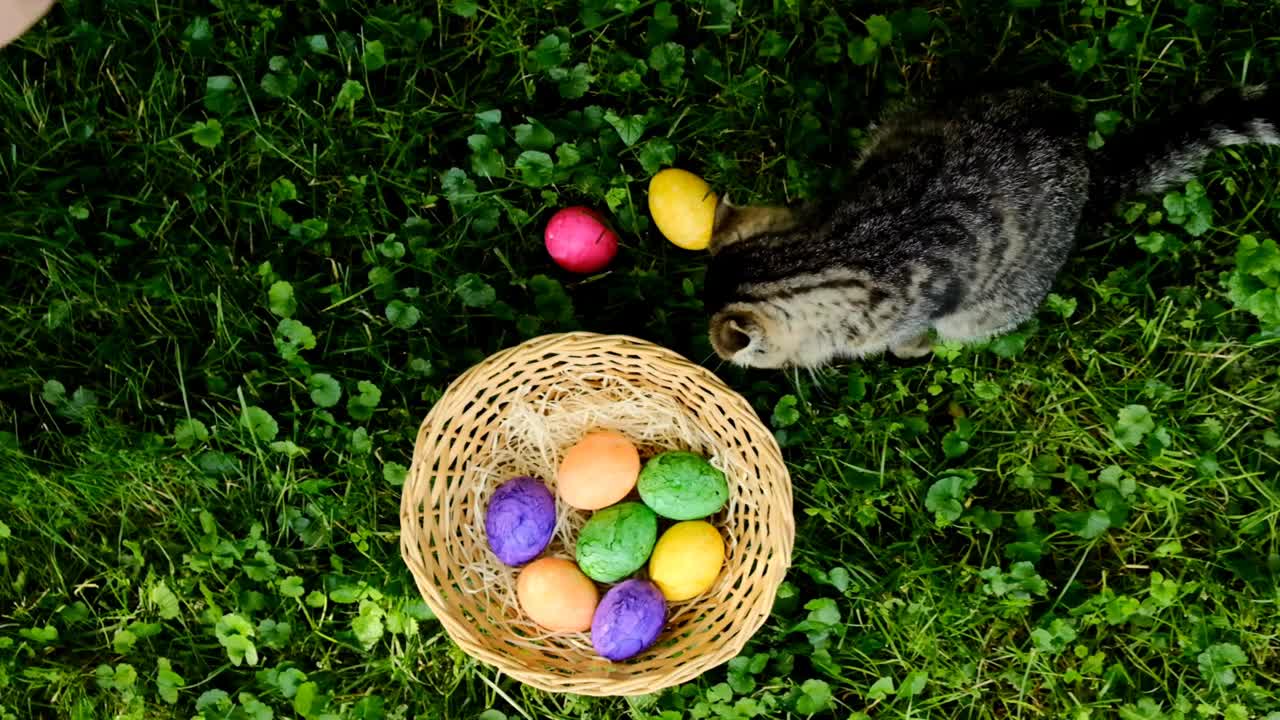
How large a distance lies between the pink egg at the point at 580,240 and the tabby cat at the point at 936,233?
370 millimetres

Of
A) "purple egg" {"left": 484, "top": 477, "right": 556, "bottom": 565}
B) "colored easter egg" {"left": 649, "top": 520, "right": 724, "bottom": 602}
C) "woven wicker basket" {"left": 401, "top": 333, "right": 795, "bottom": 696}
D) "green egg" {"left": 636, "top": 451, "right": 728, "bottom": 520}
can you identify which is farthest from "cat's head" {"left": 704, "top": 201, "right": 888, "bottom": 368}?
"purple egg" {"left": 484, "top": 477, "right": 556, "bottom": 565}

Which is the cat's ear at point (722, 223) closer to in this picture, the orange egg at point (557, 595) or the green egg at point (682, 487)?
the green egg at point (682, 487)

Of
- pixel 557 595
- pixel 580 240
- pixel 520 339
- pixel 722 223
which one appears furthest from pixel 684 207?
pixel 557 595

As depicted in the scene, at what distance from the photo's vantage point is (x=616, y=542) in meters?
2.39

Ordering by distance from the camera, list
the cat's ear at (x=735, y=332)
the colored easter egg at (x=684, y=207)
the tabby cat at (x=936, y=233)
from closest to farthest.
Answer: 1. the cat's ear at (x=735, y=332)
2. the tabby cat at (x=936, y=233)
3. the colored easter egg at (x=684, y=207)

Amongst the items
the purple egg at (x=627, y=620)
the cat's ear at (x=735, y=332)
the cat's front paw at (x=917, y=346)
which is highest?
the cat's ear at (x=735, y=332)

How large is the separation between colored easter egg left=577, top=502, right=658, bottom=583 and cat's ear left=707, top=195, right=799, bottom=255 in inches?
28.7

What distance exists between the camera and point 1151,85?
2850 millimetres

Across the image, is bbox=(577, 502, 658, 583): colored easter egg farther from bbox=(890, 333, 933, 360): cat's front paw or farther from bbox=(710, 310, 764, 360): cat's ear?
bbox=(890, 333, 933, 360): cat's front paw

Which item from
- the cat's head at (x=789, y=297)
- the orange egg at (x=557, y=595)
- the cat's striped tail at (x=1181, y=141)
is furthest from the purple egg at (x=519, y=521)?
the cat's striped tail at (x=1181, y=141)

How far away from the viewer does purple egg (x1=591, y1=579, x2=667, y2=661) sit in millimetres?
2361

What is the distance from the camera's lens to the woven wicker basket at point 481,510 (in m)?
2.32

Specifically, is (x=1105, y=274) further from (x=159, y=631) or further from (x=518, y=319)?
(x=159, y=631)

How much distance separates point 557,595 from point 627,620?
0.19 meters
